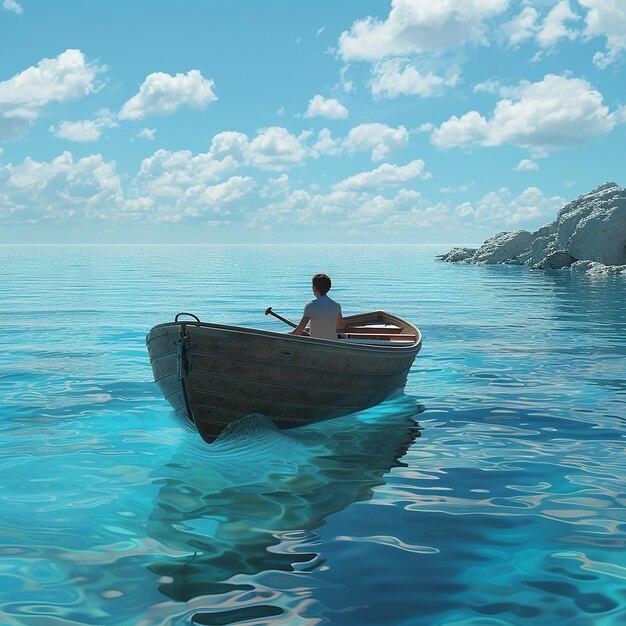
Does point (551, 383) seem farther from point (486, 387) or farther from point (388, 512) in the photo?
point (388, 512)

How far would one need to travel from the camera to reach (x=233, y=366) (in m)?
8.73

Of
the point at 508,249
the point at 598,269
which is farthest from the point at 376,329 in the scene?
the point at 508,249

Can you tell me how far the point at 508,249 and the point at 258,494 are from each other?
86.0 metres

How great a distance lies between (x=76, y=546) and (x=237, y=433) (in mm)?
3241

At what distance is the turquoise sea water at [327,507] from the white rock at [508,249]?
7633 cm

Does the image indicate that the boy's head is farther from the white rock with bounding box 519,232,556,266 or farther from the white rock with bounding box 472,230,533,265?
the white rock with bounding box 472,230,533,265

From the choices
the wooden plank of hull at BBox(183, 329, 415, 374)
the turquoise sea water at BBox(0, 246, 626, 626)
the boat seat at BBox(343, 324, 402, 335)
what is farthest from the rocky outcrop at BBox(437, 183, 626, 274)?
the wooden plank of hull at BBox(183, 329, 415, 374)

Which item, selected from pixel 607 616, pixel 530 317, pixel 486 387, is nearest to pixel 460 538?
pixel 607 616

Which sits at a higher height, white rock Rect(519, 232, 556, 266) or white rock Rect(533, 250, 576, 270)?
white rock Rect(519, 232, 556, 266)

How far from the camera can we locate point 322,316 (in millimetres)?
10516

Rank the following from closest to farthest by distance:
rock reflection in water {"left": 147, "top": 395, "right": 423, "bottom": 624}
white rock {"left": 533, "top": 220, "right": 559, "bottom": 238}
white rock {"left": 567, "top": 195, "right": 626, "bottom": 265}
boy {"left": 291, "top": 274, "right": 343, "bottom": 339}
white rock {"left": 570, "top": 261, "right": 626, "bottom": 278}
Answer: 1. rock reflection in water {"left": 147, "top": 395, "right": 423, "bottom": 624}
2. boy {"left": 291, "top": 274, "right": 343, "bottom": 339}
3. white rock {"left": 570, "top": 261, "right": 626, "bottom": 278}
4. white rock {"left": 567, "top": 195, "right": 626, "bottom": 265}
5. white rock {"left": 533, "top": 220, "right": 559, "bottom": 238}

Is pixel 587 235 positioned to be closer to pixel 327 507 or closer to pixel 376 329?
pixel 376 329

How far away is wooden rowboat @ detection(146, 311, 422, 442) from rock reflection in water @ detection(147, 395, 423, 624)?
34 cm

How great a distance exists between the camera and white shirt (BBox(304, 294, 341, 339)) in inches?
413
